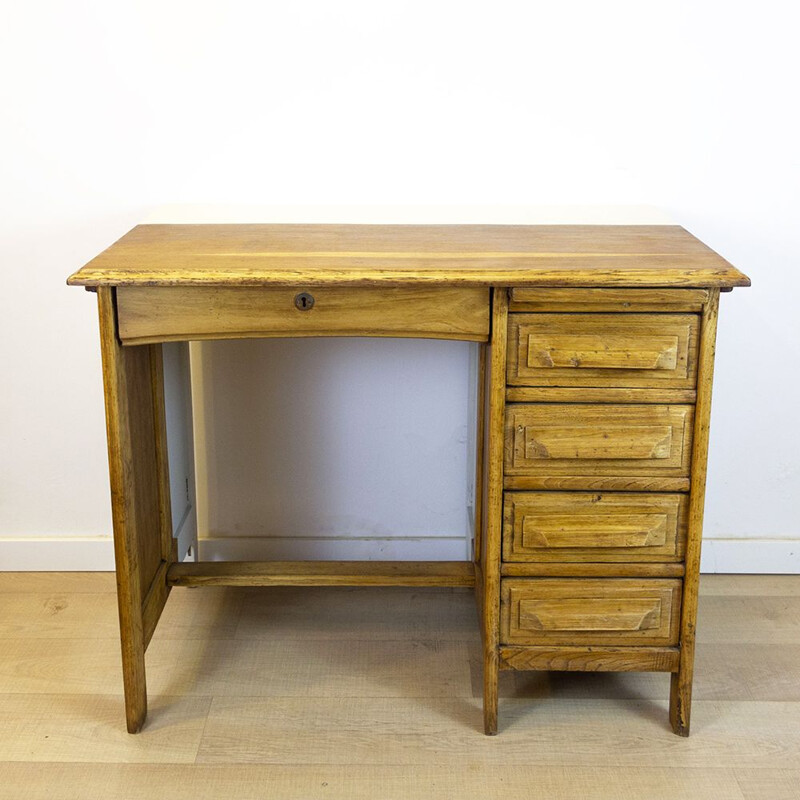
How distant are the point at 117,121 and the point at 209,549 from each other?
1076 millimetres

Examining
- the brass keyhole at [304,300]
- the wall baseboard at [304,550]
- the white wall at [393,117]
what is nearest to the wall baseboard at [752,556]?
the wall baseboard at [304,550]

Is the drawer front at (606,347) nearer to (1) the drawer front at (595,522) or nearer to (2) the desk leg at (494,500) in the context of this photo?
(2) the desk leg at (494,500)

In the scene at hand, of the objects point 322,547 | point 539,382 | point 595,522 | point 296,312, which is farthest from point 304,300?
point 322,547

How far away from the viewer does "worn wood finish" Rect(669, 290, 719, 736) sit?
6.25ft

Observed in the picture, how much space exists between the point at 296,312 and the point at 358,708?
2.75 ft

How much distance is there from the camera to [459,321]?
6.30ft

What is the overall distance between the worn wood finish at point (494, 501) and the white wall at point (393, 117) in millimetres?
660

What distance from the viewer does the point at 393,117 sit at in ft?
7.97

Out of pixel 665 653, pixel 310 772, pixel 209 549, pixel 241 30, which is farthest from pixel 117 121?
pixel 665 653

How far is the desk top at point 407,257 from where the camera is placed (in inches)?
73.2

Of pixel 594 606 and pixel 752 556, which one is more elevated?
pixel 594 606

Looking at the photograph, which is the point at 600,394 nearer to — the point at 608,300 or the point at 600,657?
the point at 608,300

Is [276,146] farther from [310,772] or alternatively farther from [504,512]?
[310,772]

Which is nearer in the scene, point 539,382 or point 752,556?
point 539,382
